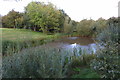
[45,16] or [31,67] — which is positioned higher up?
[45,16]

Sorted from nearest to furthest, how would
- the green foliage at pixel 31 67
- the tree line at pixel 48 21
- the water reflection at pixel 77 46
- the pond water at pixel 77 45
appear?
1. the green foliage at pixel 31 67
2. the water reflection at pixel 77 46
3. the pond water at pixel 77 45
4. the tree line at pixel 48 21

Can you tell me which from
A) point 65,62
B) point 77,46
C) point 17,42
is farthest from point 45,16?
point 65,62

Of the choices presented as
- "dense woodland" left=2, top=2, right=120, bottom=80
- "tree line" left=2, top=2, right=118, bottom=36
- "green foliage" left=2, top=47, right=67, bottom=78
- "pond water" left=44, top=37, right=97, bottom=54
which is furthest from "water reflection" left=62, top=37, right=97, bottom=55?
"tree line" left=2, top=2, right=118, bottom=36

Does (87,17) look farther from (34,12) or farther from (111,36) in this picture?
(111,36)

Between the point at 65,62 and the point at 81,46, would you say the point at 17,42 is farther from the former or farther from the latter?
the point at 81,46

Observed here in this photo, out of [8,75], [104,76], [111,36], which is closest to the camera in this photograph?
[8,75]

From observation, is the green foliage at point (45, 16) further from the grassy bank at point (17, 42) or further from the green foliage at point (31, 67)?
the green foliage at point (31, 67)

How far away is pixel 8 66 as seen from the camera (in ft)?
6.56

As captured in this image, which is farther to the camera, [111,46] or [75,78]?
[111,46]

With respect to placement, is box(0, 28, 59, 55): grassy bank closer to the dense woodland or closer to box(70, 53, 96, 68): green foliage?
the dense woodland

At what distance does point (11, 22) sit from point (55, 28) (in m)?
6.29

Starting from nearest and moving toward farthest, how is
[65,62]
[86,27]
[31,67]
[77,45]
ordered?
[31,67] → [65,62] → [77,45] → [86,27]

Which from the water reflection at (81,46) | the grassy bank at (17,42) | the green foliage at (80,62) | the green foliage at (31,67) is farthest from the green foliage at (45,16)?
the green foliage at (31,67)

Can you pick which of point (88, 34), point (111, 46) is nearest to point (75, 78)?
point (111, 46)
